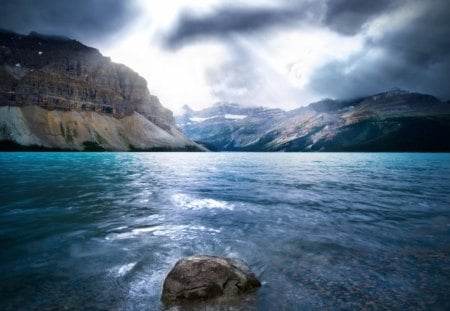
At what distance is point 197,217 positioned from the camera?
65.8 feet

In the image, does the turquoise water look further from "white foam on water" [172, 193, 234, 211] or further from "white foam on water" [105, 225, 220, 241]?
"white foam on water" [172, 193, 234, 211]

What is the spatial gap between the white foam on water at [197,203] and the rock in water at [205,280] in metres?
13.6

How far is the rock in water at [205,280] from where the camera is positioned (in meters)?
8.36

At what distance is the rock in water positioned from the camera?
8359mm

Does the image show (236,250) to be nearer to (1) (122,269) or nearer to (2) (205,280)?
(2) (205,280)

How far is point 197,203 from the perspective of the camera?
25391 mm

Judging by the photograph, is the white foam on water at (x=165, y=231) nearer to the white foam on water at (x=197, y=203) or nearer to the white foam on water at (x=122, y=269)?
the white foam on water at (x=122, y=269)

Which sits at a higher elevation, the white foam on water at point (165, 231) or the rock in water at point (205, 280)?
the rock in water at point (205, 280)

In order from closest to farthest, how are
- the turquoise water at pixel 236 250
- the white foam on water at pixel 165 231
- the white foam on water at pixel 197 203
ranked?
the turquoise water at pixel 236 250, the white foam on water at pixel 165 231, the white foam on water at pixel 197 203

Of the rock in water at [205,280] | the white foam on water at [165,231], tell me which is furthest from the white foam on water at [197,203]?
the rock in water at [205,280]

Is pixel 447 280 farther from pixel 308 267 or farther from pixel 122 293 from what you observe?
pixel 122 293

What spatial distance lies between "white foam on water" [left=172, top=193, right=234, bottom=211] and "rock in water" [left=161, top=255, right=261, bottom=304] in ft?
44.5

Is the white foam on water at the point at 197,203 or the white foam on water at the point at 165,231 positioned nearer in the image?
the white foam on water at the point at 165,231

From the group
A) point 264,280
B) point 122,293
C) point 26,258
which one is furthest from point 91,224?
point 264,280
